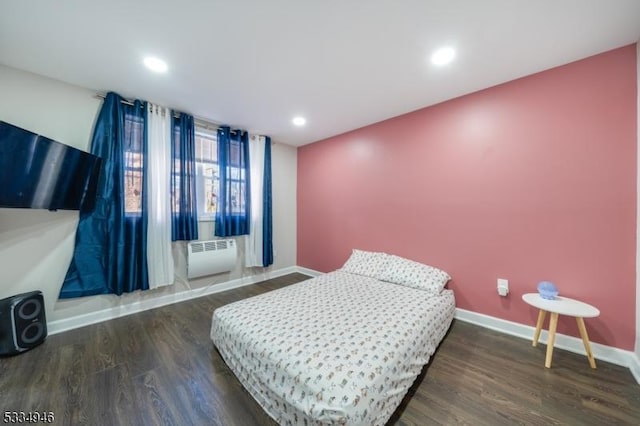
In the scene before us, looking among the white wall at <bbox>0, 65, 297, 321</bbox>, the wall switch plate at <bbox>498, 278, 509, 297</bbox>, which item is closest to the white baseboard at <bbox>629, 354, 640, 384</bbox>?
the wall switch plate at <bbox>498, 278, 509, 297</bbox>

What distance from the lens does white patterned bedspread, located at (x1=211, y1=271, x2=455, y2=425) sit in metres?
1.15

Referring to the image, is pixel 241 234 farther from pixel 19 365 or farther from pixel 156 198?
pixel 19 365

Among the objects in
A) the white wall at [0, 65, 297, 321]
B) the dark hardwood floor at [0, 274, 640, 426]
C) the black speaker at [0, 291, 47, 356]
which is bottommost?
the dark hardwood floor at [0, 274, 640, 426]

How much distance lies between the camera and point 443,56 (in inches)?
73.0

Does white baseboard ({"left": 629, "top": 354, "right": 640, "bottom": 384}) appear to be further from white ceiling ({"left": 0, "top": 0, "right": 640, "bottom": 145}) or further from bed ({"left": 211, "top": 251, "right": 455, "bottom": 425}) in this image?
white ceiling ({"left": 0, "top": 0, "right": 640, "bottom": 145})

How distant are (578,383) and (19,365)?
414 cm

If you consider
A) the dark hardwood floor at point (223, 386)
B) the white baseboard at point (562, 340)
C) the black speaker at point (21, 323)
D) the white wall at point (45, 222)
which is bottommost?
the dark hardwood floor at point (223, 386)

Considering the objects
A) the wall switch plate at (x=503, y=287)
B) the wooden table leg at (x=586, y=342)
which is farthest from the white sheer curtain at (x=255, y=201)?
the wooden table leg at (x=586, y=342)

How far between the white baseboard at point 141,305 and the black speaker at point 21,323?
20cm

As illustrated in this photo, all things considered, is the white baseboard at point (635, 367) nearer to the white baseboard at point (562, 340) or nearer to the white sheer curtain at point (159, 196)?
the white baseboard at point (562, 340)

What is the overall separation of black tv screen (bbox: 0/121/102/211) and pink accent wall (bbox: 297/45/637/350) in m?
3.25

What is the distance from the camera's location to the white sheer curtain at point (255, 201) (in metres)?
3.70

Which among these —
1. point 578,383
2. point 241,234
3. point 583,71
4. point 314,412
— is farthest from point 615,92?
point 241,234

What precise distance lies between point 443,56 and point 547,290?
2137 mm
